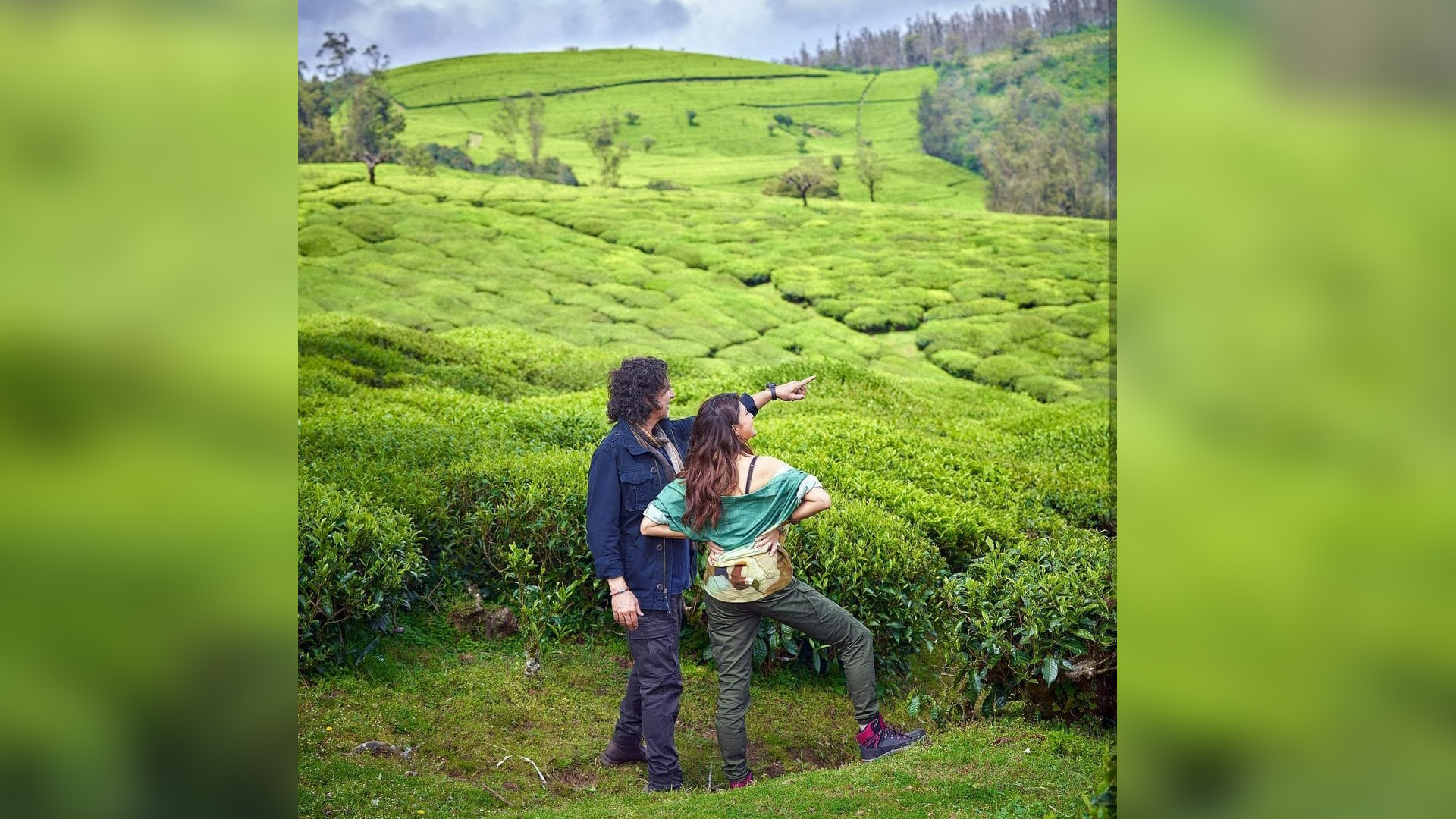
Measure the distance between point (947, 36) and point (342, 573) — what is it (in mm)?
8596

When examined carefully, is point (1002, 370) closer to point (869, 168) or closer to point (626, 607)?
point (869, 168)

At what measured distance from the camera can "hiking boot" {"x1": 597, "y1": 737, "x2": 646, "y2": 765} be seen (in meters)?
4.81

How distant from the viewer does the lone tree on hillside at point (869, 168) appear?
11523mm

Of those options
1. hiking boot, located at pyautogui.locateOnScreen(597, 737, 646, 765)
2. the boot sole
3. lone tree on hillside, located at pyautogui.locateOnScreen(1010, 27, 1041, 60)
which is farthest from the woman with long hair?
lone tree on hillside, located at pyautogui.locateOnScreen(1010, 27, 1041, 60)

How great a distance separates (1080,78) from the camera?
11812mm

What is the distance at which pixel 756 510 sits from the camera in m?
4.16

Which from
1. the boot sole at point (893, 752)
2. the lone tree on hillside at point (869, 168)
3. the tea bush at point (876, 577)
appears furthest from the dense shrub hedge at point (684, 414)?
the lone tree on hillside at point (869, 168)

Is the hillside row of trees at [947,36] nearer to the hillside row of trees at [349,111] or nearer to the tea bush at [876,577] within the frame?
the hillside row of trees at [349,111]

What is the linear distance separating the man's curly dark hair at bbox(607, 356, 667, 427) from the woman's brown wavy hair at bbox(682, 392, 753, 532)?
256 millimetres
